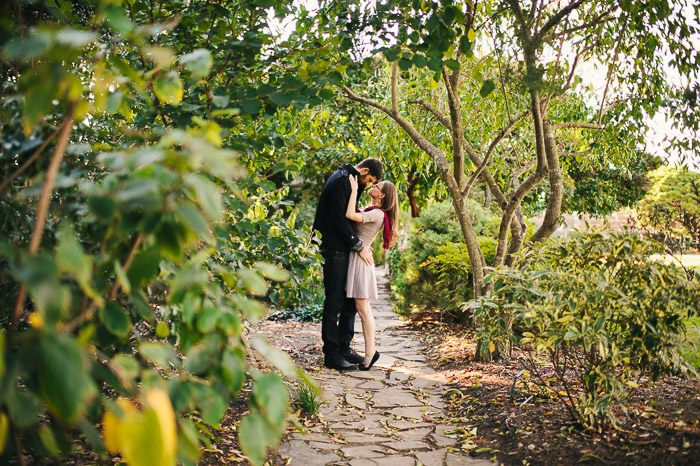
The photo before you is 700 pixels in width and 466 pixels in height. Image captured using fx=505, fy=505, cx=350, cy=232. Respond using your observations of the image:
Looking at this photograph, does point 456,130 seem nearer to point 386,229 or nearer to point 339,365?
point 386,229

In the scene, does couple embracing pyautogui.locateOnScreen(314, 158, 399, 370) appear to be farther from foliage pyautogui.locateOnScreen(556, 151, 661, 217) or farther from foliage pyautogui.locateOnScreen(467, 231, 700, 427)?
foliage pyautogui.locateOnScreen(556, 151, 661, 217)

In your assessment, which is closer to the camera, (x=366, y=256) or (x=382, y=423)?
(x=382, y=423)

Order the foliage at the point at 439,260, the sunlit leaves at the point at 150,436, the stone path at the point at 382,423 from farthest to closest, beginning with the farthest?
the foliage at the point at 439,260
the stone path at the point at 382,423
the sunlit leaves at the point at 150,436

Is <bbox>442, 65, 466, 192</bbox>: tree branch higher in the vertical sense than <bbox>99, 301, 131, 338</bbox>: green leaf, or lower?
higher

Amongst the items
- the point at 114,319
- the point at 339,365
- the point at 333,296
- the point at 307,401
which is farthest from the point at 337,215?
the point at 114,319

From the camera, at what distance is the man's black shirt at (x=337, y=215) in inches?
195

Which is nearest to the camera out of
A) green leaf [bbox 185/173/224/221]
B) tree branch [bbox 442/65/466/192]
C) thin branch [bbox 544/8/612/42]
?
green leaf [bbox 185/173/224/221]

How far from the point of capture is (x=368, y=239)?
17.3ft

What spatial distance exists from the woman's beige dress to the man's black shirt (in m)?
0.15

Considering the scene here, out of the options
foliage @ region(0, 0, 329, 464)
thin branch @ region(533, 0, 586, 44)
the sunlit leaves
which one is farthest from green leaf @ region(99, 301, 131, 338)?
thin branch @ region(533, 0, 586, 44)

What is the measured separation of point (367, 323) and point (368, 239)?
86 centimetres

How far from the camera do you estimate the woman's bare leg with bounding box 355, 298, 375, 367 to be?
5074 millimetres

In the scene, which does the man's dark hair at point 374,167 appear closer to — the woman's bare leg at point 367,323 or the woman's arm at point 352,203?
the woman's arm at point 352,203

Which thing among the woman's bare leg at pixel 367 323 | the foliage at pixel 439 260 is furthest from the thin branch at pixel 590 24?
the foliage at pixel 439 260
